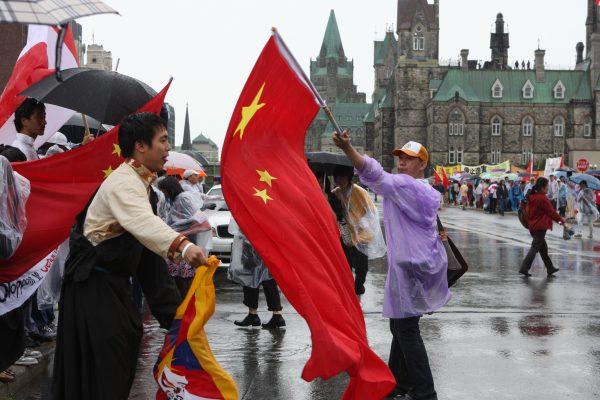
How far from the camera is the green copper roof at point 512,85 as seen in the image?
335ft

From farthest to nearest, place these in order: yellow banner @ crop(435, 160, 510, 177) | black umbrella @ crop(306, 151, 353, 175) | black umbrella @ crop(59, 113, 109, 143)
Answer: yellow banner @ crop(435, 160, 510, 177) < black umbrella @ crop(59, 113, 109, 143) < black umbrella @ crop(306, 151, 353, 175)

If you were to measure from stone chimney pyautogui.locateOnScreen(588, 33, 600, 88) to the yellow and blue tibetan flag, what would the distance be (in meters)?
101

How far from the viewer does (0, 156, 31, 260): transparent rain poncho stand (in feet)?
17.0

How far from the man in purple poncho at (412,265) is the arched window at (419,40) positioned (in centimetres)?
10261

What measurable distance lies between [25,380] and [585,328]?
581 cm

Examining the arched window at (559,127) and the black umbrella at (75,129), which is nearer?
the black umbrella at (75,129)

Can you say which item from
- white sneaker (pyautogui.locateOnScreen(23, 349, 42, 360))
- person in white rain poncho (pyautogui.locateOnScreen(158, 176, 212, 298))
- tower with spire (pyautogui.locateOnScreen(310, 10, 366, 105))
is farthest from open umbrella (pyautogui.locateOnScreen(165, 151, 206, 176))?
tower with spire (pyautogui.locateOnScreen(310, 10, 366, 105))

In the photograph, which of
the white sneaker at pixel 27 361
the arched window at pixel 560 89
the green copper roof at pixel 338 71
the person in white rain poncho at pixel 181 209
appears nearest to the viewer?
the white sneaker at pixel 27 361

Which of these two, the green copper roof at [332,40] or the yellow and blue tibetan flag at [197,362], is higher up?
the green copper roof at [332,40]

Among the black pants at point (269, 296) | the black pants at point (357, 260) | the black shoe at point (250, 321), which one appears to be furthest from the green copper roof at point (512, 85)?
the black shoe at point (250, 321)

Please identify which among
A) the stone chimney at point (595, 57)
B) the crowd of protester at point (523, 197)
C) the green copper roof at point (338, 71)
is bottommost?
the crowd of protester at point (523, 197)

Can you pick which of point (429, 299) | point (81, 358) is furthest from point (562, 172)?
point (81, 358)

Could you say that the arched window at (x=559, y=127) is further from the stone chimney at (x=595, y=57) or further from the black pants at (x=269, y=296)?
the black pants at (x=269, y=296)

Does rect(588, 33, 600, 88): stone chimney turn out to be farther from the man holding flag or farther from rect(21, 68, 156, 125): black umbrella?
the man holding flag
